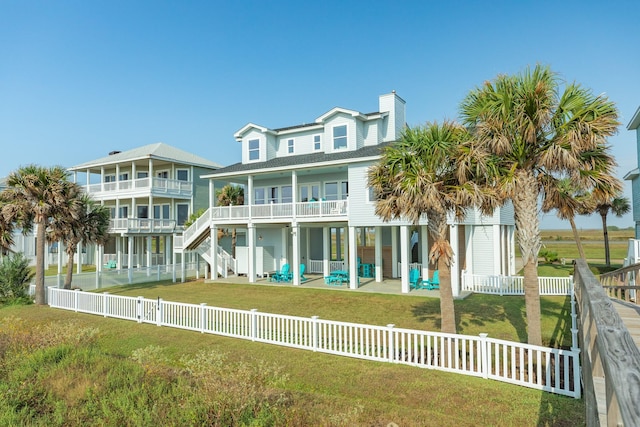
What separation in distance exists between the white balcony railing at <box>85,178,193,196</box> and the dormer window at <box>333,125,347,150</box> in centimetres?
1532

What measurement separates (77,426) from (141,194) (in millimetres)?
27078

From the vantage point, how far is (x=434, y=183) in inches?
395

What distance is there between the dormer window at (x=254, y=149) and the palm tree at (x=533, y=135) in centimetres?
1856

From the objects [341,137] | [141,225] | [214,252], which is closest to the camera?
[341,137]

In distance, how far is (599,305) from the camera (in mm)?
3111

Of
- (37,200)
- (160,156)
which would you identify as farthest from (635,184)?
(37,200)

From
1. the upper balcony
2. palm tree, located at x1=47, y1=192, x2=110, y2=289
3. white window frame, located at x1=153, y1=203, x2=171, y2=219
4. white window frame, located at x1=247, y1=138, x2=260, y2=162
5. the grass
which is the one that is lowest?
the grass

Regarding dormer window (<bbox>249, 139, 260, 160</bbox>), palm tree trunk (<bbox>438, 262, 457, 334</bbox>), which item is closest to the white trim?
dormer window (<bbox>249, 139, 260, 160</bbox>)

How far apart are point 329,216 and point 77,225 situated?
1364cm

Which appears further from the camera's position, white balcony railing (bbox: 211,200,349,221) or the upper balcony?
the upper balcony

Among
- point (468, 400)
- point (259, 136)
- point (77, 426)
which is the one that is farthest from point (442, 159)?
point (259, 136)

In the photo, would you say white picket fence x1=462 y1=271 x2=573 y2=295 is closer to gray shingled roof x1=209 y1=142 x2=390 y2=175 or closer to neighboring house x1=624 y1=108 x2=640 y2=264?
neighboring house x1=624 y1=108 x2=640 y2=264

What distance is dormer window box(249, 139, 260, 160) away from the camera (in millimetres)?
26672

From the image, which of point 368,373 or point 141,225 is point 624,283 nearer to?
point 368,373
